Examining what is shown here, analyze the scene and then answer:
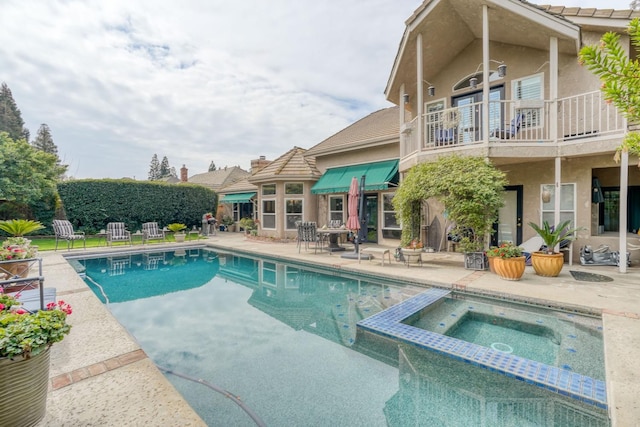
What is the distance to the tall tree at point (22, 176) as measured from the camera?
21.8 meters

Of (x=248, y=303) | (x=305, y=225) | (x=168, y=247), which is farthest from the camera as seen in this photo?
(x=168, y=247)

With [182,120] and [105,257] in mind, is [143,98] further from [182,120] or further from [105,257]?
[105,257]

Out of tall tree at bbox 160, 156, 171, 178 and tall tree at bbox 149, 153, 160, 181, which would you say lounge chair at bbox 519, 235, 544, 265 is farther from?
tall tree at bbox 149, 153, 160, 181

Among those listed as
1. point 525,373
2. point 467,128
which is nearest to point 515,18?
point 467,128

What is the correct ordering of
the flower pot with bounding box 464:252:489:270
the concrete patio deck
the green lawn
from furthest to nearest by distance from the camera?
the green lawn
the flower pot with bounding box 464:252:489:270
the concrete patio deck

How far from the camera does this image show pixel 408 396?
461 centimetres

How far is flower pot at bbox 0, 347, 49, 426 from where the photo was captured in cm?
Result: 288

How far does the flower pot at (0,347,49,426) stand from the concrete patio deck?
28cm

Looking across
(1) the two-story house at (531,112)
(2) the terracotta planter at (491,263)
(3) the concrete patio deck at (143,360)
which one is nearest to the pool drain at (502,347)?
(3) the concrete patio deck at (143,360)

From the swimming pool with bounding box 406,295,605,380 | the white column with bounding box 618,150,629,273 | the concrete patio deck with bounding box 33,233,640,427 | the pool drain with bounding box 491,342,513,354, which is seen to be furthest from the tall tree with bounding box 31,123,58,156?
the white column with bounding box 618,150,629,273

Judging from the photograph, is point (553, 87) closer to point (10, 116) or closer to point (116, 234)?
point (116, 234)

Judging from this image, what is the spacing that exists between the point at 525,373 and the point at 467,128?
12.0 meters

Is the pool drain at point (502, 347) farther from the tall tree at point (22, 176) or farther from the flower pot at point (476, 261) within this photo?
the tall tree at point (22, 176)

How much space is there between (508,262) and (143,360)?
10463 mm
